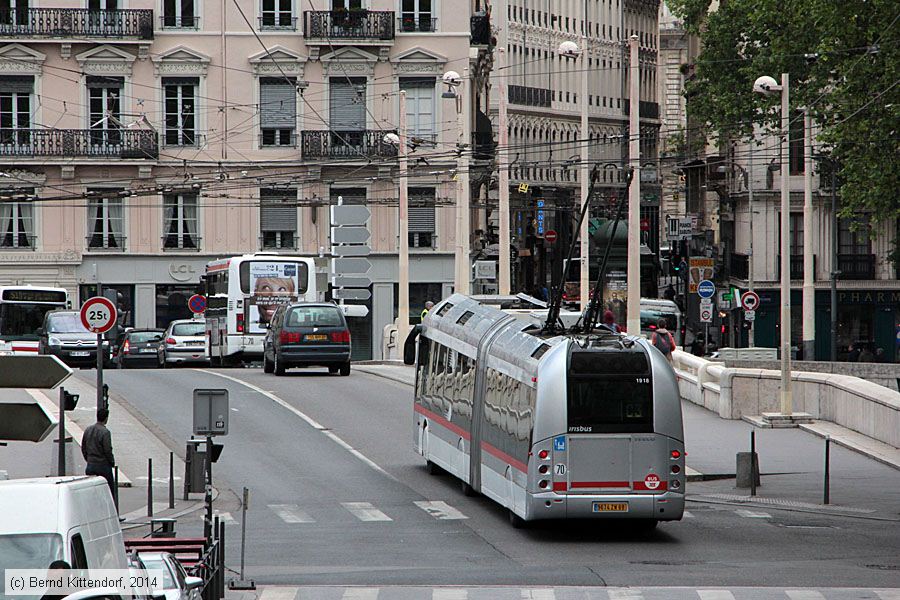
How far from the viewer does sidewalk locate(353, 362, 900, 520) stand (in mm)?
24891

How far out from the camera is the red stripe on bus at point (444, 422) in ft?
81.4

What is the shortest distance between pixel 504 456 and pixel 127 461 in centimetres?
909

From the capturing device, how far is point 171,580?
12.7 m

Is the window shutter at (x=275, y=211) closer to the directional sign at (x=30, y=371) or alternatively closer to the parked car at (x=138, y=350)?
the parked car at (x=138, y=350)

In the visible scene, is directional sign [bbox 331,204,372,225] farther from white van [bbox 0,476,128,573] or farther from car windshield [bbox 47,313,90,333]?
white van [bbox 0,476,128,573]

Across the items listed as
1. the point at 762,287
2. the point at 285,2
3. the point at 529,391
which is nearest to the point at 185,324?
the point at 285,2

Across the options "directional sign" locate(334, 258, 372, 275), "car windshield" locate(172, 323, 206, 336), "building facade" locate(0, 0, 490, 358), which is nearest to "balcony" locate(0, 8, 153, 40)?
"building facade" locate(0, 0, 490, 358)

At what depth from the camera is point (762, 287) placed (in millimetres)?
72250

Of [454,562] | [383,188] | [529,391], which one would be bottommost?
[454,562]

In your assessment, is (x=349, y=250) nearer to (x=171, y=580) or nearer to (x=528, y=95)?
(x=171, y=580)

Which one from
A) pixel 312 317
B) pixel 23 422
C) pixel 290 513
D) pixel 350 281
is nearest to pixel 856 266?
pixel 350 281

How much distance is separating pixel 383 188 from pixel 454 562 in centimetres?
4606

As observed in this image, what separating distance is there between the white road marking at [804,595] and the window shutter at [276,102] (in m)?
48.6

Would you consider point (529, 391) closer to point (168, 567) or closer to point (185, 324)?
point (168, 567)
